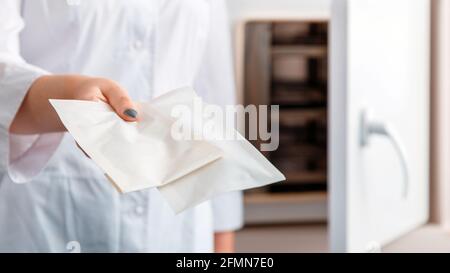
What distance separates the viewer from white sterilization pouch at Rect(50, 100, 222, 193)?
11.8 inches

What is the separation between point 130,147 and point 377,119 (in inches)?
18.4

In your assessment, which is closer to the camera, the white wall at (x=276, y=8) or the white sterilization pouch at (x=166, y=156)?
the white sterilization pouch at (x=166, y=156)

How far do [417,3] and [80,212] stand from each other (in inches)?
22.7

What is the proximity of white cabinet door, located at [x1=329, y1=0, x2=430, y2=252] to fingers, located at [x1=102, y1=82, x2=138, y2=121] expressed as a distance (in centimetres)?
37

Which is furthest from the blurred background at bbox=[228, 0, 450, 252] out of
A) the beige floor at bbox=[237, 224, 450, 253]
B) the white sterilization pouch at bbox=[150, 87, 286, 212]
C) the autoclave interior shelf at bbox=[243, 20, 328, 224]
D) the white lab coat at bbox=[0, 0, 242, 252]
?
the autoclave interior shelf at bbox=[243, 20, 328, 224]

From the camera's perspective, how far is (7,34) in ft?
1.37

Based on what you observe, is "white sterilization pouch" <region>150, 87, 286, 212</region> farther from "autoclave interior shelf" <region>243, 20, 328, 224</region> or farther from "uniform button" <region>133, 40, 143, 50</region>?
"autoclave interior shelf" <region>243, 20, 328, 224</region>

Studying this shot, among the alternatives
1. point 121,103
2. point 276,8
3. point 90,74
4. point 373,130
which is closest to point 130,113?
point 121,103

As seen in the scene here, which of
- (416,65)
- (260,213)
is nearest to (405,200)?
(416,65)

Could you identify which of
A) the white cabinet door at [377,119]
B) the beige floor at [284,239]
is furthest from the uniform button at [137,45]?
the beige floor at [284,239]

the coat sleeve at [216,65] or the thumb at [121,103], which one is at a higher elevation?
the coat sleeve at [216,65]

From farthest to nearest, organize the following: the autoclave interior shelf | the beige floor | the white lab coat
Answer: the autoclave interior shelf, the beige floor, the white lab coat

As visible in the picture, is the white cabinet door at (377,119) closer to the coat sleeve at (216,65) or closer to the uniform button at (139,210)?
the coat sleeve at (216,65)

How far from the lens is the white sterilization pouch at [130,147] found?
30 cm
